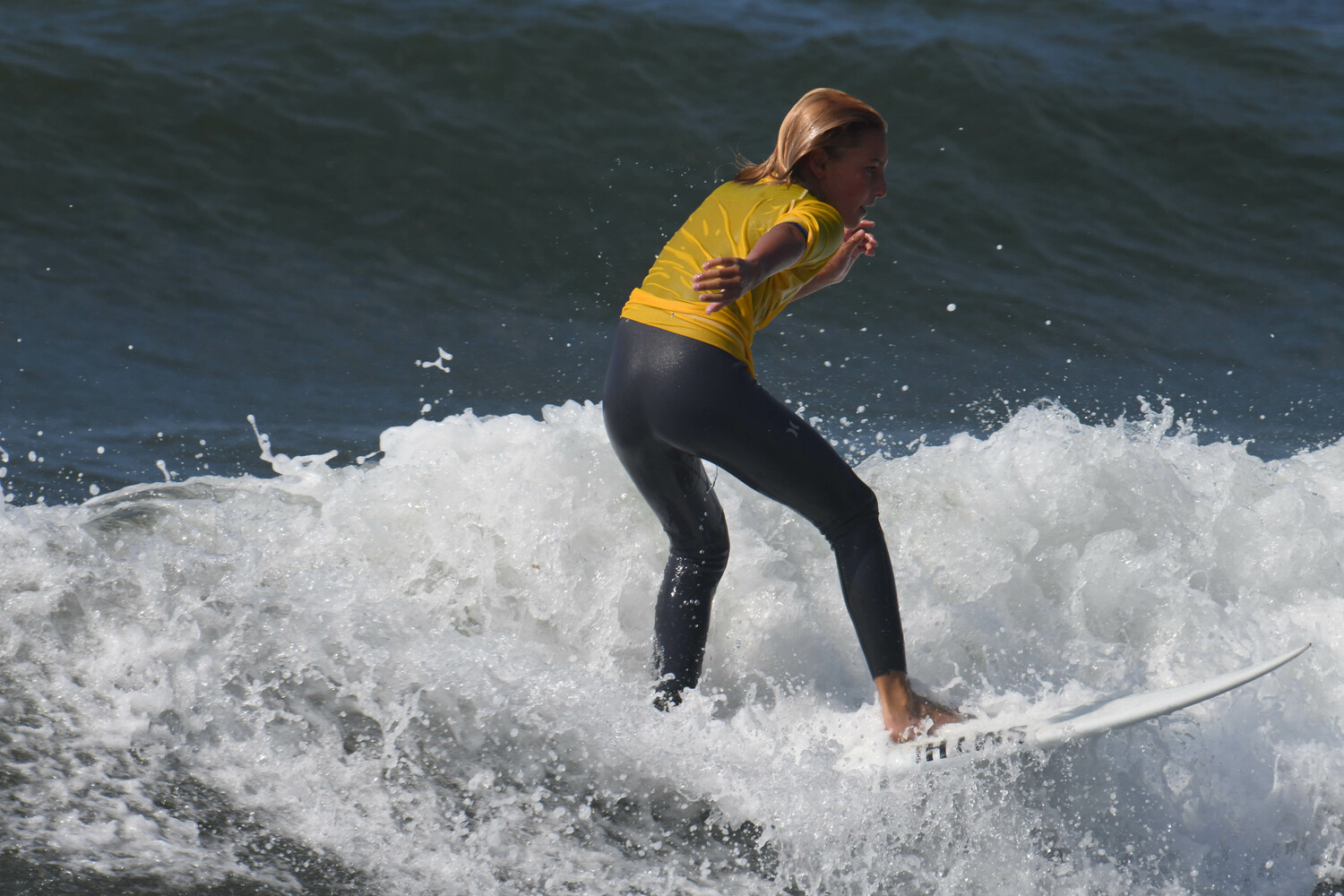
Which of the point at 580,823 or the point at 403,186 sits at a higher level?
the point at 403,186

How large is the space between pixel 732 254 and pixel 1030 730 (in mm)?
1267

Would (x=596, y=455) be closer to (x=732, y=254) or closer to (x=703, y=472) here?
(x=703, y=472)

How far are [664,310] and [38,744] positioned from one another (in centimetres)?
169

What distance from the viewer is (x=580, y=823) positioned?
254 centimetres

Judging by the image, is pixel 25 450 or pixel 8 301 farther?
pixel 8 301

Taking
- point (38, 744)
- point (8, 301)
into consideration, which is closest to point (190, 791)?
point (38, 744)

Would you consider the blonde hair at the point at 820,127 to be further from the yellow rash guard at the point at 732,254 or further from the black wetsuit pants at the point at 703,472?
the black wetsuit pants at the point at 703,472

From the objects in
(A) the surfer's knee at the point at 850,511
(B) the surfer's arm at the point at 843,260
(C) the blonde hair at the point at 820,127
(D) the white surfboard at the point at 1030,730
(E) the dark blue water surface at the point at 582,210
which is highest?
(E) the dark blue water surface at the point at 582,210

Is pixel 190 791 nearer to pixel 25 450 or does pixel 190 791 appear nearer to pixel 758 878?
pixel 758 878

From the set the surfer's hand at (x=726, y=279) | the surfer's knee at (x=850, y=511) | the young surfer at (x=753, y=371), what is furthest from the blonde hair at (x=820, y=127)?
the surfer's knee at (x=850, y=511)

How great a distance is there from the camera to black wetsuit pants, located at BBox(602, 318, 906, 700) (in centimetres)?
239

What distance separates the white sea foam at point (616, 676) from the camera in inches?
96.6

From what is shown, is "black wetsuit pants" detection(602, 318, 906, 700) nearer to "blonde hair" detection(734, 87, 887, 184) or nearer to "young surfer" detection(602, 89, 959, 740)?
"young surfer" detection(602, 89, 959, 740)

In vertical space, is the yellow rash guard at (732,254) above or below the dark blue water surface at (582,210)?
below
